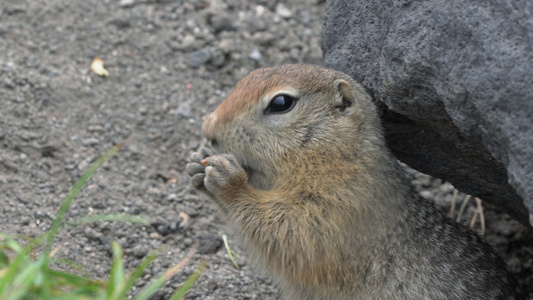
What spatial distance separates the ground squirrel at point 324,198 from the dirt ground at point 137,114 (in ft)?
2.86

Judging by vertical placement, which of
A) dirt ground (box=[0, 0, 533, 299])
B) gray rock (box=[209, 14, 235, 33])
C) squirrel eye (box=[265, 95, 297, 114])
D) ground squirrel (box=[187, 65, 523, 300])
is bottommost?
dirt ground (box=[0, 0, 533, 299])

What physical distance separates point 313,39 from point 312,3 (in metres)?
0.55

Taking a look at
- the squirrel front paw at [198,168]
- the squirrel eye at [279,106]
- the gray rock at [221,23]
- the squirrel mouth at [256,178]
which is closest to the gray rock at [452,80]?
the squirrel eye at [279,106]

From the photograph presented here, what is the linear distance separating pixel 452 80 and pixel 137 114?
3098mm

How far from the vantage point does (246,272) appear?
4.49 metres

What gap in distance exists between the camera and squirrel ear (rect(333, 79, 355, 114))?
3.59 metres

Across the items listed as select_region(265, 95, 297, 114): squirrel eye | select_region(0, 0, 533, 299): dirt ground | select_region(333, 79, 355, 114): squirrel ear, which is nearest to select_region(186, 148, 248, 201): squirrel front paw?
select_region(265, 95, 297, 114): squirrel eye

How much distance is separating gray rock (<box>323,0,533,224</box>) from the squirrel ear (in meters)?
0.17

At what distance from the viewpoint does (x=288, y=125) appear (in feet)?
11.3

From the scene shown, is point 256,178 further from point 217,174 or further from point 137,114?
point 137,114

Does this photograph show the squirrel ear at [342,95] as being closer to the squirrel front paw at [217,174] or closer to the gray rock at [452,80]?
the gray rock at [452,80]

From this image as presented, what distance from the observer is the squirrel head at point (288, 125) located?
3414mm

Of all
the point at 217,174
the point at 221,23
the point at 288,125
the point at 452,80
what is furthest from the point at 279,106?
the point at 221,23

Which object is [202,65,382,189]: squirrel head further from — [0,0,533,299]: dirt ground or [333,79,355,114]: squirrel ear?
[0,0,533,299]: dirt ground
